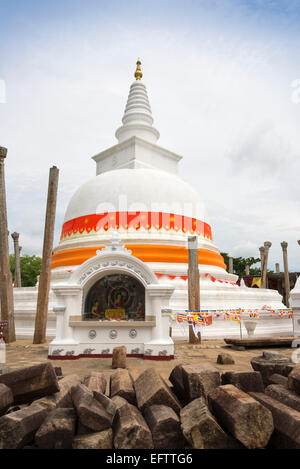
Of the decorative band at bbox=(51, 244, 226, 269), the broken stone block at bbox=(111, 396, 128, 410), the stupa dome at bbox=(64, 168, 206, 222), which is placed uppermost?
the stupa dome at bbox=(64, 168, 206, 222)

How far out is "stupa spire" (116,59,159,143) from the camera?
21219 mm

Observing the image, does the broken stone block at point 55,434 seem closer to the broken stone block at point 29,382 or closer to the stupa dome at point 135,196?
the broken stone block at point 29,382

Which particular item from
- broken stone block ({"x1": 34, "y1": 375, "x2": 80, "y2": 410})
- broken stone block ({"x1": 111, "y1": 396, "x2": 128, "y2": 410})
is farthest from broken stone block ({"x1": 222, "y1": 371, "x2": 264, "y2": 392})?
broken stone block ({"x1": 34, "y1": 375, "x2": 80, "y2": 410})

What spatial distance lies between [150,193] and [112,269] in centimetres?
764

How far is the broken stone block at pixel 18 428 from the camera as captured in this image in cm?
312

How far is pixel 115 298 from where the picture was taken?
9.94 metres

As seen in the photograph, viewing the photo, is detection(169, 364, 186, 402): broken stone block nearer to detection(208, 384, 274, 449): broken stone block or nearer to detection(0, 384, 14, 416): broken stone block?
detection(208, 384, 274, 449): broken stone block

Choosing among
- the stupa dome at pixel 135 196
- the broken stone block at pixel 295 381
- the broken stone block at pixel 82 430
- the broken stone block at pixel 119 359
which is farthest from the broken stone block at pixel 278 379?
the stupa dome at pixel 135 196

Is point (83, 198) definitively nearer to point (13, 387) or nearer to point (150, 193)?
point (150, 193)

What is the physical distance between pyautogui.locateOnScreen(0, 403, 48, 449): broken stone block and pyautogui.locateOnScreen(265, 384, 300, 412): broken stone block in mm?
2813

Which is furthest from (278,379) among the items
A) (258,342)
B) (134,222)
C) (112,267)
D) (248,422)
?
(134,222)

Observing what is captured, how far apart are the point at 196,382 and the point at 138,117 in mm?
20405

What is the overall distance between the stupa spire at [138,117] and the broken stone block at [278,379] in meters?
18.1

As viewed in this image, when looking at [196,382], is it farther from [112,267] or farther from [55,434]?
[112,267]
